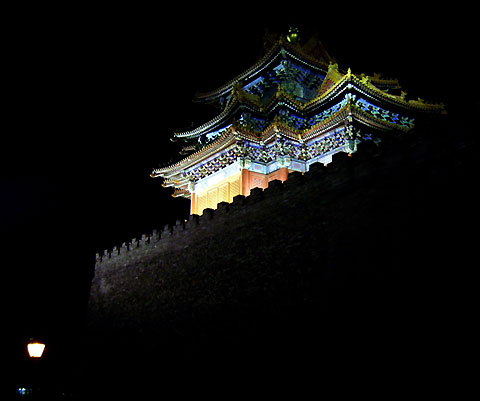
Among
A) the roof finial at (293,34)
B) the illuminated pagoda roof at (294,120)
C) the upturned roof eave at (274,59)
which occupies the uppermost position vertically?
the roof finial at (293,34)

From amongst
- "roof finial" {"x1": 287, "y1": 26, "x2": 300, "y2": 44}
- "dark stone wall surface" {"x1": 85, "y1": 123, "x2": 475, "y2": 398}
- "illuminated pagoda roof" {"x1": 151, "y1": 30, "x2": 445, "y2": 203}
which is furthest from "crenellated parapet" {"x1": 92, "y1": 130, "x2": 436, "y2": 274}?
"roof finial" {"x1": 287, "y1": 26, "x2": 300, "y2": 44}

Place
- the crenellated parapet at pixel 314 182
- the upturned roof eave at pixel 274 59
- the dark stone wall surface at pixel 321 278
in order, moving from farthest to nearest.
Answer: the upturned roof eave at pixel 274 59 < the crenellated parapet at pixel 314 182 < the dark stone wall surface at pixel 321 278

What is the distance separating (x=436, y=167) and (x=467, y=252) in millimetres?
Answer: 1516

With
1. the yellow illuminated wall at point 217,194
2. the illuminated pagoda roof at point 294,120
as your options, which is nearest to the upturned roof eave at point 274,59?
the illuminated pagoda roof at point 294,120

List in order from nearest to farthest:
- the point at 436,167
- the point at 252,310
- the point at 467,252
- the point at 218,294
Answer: the point at 467,252 < the point at 436,167 < the point at 252,310 < the point at 218,294

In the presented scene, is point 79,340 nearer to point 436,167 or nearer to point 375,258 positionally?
point 375,258

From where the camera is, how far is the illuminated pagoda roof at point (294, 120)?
1345 centimetres

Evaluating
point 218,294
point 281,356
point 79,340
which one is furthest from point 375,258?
point 79,340

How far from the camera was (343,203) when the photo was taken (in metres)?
7.80

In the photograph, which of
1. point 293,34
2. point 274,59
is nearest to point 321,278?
point 274,59

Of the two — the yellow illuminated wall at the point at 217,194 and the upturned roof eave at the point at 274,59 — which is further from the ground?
the upturned roof eave at the point at 274,59

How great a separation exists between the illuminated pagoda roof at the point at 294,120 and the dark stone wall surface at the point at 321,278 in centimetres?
442

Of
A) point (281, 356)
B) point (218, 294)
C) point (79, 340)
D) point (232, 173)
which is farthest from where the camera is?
point (232, 173)

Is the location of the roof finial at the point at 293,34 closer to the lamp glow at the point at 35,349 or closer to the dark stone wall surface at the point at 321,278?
the dark stone wall surface at the point at 321,278
